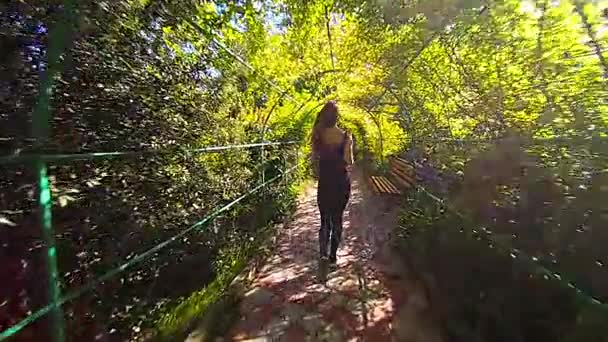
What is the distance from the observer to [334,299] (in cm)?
320

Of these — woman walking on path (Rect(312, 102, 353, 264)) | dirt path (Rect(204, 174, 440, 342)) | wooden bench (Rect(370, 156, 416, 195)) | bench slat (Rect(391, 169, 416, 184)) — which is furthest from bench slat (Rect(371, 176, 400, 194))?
woman walking on path (Rect(312, 102, 353, 264))

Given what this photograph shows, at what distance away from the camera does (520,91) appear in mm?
2695

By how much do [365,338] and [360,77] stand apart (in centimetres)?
629

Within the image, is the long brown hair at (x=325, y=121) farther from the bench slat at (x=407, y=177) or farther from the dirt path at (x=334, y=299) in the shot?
the bench slat at (x=407, y=177)

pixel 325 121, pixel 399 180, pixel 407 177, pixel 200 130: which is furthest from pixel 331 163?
pixel 399 180

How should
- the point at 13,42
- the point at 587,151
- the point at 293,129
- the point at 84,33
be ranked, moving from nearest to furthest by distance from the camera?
1. the point at 13,42
2. the point at 84,33
3. the point at 587,151
4. the point at 293,129

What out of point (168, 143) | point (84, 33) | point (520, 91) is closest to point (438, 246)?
point (520, 91)

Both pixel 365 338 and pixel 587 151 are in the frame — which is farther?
pixel 365 338

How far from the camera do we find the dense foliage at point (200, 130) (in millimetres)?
1267

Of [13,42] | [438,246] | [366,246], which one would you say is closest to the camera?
[13,42]

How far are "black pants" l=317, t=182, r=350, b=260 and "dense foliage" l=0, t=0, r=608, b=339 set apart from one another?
806 mm

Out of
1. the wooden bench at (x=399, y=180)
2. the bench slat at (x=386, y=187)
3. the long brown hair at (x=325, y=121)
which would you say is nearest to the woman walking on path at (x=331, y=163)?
the long brown hair at (x=325, y=121)

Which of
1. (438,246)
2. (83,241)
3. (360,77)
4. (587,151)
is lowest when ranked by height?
(438,246)

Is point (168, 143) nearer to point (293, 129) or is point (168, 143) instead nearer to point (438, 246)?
point (438, 246)
